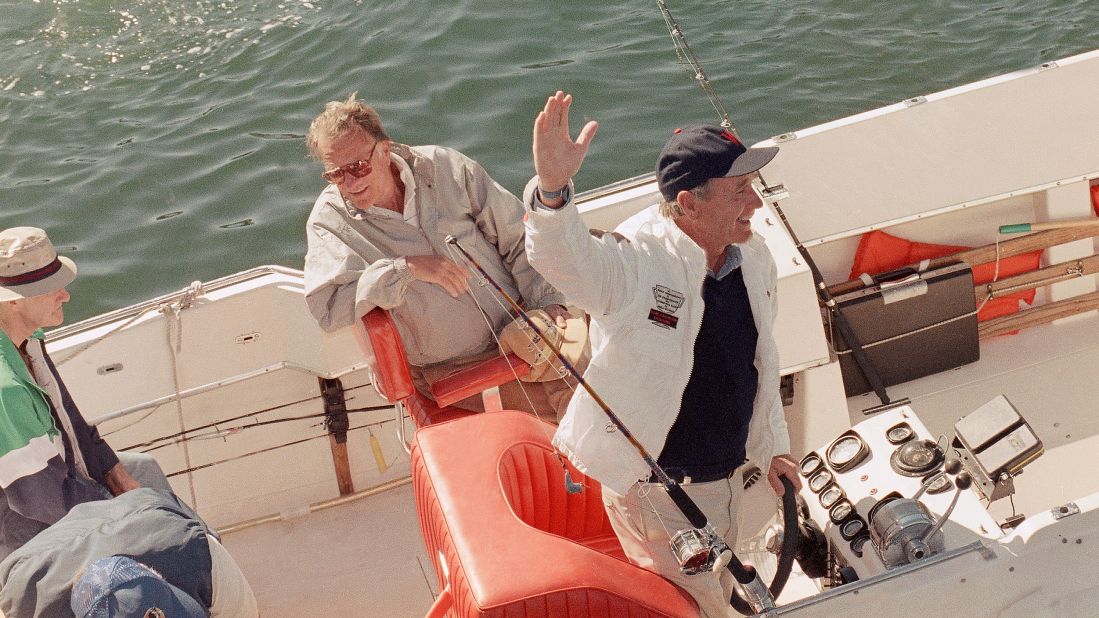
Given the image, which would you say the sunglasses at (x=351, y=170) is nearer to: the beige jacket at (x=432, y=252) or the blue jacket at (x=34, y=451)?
the beige jacket at (x=432, y=252)

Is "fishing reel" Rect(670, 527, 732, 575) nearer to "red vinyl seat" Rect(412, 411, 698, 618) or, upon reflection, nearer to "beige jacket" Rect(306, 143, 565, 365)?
"red vinyl seat" Rect(412, 411, 698, 618)

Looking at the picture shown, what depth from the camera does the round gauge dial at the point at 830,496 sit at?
2660 millimetres

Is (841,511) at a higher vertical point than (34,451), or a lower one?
lower

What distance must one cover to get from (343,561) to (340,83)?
3911 mm

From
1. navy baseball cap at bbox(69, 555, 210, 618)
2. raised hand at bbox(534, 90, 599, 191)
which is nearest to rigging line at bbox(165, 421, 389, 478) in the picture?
navy baseball cap at bbox(69, 555, 210, 618)

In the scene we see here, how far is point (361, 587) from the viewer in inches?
126

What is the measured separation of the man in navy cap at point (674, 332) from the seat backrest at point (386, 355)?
28.4 inches

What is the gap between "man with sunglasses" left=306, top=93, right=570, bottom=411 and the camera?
9.22 ft

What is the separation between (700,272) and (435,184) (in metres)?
1.09

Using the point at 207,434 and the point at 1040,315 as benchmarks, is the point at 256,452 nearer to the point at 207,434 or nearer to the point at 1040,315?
the point at 207,434

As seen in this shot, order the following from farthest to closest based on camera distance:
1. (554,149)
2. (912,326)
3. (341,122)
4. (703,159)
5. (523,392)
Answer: (912,326) → (523,392) → (341,122) → (703,159) → (554,149)

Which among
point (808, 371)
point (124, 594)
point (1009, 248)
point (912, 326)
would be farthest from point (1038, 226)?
point (124, 594)

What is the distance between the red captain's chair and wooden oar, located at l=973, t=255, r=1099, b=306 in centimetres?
174

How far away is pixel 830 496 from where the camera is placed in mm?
2678
